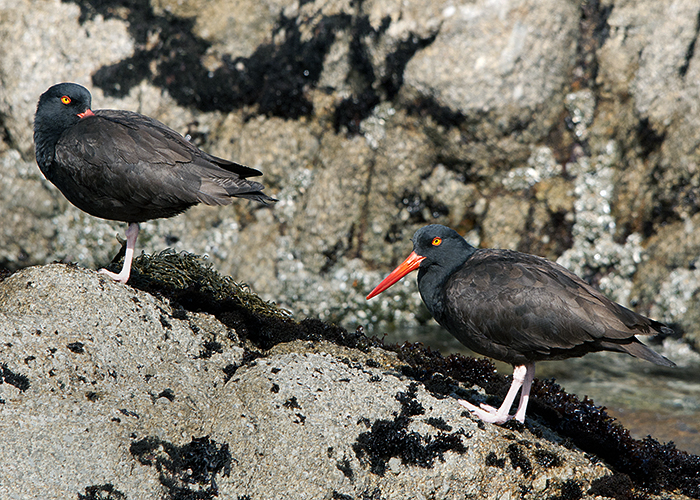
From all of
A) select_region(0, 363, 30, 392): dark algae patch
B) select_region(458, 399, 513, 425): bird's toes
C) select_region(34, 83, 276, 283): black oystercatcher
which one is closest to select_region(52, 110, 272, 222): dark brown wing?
select_region(34, 83, 276, 283): black oystercatcher

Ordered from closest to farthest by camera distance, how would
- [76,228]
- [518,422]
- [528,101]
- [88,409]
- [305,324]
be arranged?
[88,409] → [518,422] → [305,324] → [528,101] → [76,228]

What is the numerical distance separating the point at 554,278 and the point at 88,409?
140 inches

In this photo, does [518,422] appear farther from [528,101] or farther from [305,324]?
[528,101]

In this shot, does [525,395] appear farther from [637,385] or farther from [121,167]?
[637,385]

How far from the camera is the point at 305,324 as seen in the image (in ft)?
19.4

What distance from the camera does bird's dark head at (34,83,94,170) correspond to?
577 cm

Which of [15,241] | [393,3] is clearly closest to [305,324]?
[393,3]

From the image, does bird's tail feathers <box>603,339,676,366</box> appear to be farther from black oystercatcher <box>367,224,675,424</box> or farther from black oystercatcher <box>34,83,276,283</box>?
black oystercatcher <box>34,83,276,283</box>

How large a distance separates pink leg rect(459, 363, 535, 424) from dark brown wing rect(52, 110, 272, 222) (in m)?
2.56

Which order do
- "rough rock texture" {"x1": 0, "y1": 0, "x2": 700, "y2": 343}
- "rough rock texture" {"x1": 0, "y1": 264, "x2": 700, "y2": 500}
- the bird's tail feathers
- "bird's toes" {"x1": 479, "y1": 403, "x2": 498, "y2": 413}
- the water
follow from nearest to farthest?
"rough rock texture" {"x1": 0, "y1": 264, "x2": 700, "y2": 500} → the bird's tail feathers → "bird's toes" {"x1": 479, "y1": 403, "x2": 498, "y2": 413} → the water → "rough rock texture" {"x1": 0, "y1": 0, "x2": 700, "y2": 343}

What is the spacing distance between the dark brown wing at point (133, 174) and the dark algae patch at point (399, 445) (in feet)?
7.73

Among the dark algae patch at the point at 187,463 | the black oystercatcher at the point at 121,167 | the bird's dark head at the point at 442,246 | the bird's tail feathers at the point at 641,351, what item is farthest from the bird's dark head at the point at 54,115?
the bird's tail feathers at the point at 641,351

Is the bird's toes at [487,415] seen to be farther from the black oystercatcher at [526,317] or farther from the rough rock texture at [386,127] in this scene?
the rough rock texture at [386,127]

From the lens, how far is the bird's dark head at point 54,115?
5.77 metres
